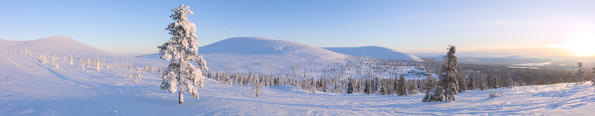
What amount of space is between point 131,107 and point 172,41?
24.4 ft

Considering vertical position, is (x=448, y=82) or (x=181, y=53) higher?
(x=181, y=53)

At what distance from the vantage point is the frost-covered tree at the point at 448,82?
27297 mm

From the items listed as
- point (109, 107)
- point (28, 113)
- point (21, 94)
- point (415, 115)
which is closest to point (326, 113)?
point (415, 115)

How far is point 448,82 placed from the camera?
27.8 meters

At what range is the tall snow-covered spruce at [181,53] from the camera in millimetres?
20656

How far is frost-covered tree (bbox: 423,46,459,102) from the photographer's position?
2730 centimetres

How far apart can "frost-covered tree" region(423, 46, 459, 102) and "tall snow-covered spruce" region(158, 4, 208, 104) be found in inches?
972

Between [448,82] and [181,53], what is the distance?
28105 mm

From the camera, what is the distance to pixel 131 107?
2208cm

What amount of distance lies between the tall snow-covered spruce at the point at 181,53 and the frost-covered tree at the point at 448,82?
24691mm

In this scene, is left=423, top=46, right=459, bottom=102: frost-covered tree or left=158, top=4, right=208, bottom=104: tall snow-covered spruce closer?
left=158, top=4, right=208, bottom=104: tall snow-covered spruce

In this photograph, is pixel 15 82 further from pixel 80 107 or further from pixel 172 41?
pixel 172 41

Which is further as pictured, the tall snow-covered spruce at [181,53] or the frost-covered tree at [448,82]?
the frost-covered tree at [448,82]

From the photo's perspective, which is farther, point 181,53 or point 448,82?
point 448,82
